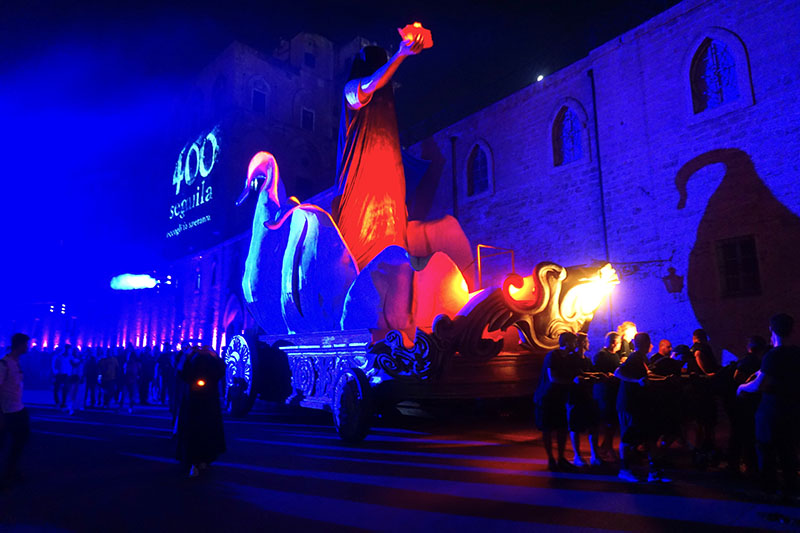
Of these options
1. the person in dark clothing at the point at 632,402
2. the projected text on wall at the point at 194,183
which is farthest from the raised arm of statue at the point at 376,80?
the projected text on wall at the point at 194,183

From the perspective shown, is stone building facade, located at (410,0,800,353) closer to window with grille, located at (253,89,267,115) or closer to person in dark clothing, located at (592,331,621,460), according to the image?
person in dark clothing, located at (592,331,621,460)

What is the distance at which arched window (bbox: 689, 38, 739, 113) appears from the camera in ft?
36.6

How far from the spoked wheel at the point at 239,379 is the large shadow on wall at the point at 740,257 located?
9.98m

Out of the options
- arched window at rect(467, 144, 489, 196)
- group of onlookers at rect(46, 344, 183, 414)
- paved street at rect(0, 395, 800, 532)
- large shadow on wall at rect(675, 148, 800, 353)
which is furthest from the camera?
arched window at rect(467, 144, 489, 196)

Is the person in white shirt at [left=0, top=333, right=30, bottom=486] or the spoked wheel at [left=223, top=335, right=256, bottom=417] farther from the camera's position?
the spoked wheel at [left=223, top=335, right=256, bottom=417]

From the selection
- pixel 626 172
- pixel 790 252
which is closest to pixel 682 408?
pixel 790 252

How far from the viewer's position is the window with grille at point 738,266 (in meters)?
10.4

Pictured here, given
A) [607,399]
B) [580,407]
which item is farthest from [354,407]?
[607,399]

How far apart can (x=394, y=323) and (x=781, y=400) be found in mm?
5474

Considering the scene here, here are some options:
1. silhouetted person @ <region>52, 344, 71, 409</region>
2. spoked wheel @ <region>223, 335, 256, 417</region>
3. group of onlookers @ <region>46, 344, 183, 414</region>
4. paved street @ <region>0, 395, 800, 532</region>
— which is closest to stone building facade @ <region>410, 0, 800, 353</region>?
paved street @ <region>0, 395, 800, 532</region>

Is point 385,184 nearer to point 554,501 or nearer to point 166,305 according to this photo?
point 554,501

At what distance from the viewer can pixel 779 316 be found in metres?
4.40

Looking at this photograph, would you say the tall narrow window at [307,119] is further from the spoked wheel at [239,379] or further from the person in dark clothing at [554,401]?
the person in dark clothing at [554,401]

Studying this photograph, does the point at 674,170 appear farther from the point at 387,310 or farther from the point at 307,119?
the point at 307,119
